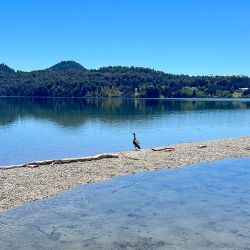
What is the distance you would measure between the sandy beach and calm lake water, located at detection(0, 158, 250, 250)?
1.26 metres

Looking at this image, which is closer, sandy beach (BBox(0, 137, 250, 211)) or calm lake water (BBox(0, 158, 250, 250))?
calm lake water (BBox(0, 158, 250, 250))

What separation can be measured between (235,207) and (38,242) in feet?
38.5

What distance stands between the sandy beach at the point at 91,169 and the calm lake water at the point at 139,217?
49.6 inches

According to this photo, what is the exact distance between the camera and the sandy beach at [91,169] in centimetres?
2688

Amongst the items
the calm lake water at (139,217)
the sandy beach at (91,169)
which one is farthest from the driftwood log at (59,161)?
the calm lake water at (139,217)

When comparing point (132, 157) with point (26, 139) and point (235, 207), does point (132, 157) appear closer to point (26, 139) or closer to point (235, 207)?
point (235, 207)

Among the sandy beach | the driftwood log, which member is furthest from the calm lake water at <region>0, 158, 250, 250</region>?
the driftwood log

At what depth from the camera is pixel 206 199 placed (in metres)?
26.3

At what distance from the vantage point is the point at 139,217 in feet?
74.1

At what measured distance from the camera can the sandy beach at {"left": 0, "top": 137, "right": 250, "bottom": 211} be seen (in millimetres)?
26875

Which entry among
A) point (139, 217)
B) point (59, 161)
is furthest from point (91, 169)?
point (139, 217)

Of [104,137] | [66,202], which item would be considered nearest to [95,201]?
[66,202]

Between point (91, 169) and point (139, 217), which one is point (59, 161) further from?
point (139, 217)

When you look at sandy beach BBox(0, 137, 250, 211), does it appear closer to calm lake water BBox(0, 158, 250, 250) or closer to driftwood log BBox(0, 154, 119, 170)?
driftwood log BBox(0, 154, 119, 170)
